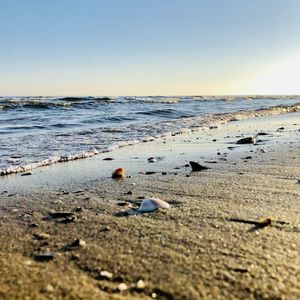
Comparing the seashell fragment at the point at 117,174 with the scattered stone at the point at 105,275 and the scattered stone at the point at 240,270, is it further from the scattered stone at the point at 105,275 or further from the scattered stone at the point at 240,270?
the scattered stone at the point at 240,270

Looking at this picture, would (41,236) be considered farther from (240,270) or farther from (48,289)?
(240,270)

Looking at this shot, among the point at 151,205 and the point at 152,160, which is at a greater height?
the point at 151,205

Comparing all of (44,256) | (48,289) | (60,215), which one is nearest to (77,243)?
(44,256)

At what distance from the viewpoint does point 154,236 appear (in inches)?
101

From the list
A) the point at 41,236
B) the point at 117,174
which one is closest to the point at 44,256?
the point at 41,236

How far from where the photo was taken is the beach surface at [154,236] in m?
1.88

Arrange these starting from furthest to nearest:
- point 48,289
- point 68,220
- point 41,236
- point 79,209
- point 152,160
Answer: point 152,160
point 79,209
point 68,220
point 41,236
point 48,289

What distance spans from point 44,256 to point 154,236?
2.25 ft

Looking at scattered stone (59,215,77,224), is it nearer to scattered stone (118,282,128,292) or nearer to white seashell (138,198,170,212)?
white seashell (138,198,170,212)

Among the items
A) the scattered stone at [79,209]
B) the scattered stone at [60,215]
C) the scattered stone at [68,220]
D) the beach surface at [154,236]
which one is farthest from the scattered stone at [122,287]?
the scattered stone at [79,209]

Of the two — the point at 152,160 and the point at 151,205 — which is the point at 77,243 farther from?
the point at 152,160

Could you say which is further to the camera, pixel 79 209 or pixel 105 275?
pixel 79 209

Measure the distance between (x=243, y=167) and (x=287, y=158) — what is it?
3.02ft

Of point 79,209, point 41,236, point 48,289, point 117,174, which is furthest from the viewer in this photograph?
point 117,174
